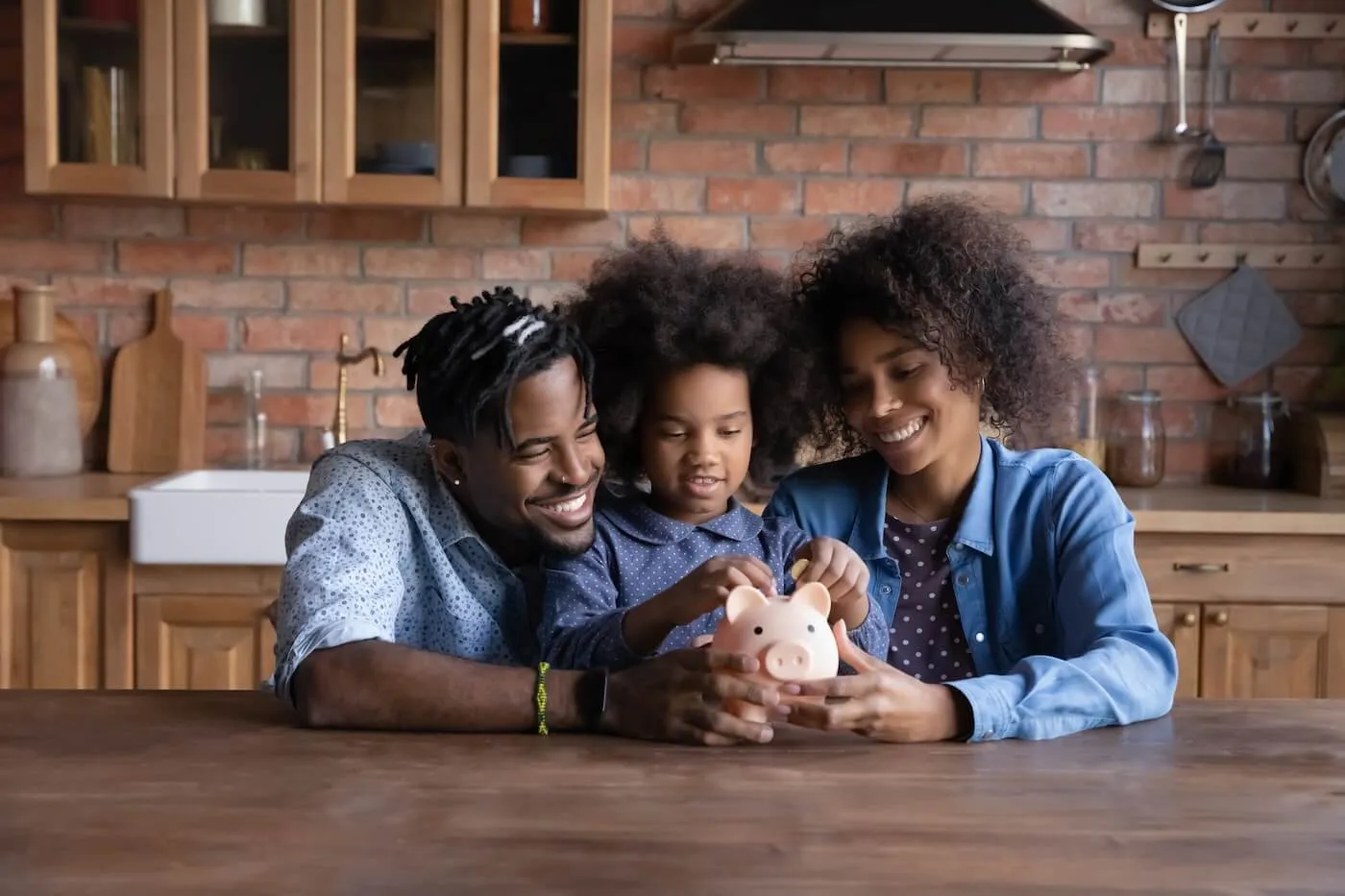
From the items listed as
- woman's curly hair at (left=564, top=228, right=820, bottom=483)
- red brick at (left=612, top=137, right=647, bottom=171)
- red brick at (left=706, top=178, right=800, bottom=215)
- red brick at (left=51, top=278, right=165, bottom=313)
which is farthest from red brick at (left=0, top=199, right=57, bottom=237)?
woman's curly hair at (left=564, top=228, right=820, bottom=483)

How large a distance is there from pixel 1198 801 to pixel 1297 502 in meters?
2.16

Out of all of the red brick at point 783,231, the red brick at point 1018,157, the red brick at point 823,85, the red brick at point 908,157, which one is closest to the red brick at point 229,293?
the red brick at point 783,231

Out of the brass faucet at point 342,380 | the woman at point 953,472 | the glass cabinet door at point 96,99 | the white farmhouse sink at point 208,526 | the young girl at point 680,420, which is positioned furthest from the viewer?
the brass faucet at point 342,380

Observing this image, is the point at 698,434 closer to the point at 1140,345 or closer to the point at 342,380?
the point at 342,380

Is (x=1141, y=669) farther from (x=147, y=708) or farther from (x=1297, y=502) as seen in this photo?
(x=1297, y=502)

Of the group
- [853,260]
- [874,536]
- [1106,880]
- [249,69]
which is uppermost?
[249,69]

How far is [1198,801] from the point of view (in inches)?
47.7

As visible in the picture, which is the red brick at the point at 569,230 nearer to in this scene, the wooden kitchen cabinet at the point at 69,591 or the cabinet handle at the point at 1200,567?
the wooden kitchen cabinet at the point at 69,591

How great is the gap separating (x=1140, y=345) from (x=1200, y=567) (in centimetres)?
76

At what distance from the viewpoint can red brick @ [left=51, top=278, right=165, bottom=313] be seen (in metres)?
3.51

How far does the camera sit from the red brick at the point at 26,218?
3.49 m

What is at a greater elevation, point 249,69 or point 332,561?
point 249,69

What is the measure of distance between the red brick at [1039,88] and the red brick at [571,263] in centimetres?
100

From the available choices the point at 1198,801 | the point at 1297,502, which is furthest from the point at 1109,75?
the point at 1198,801
